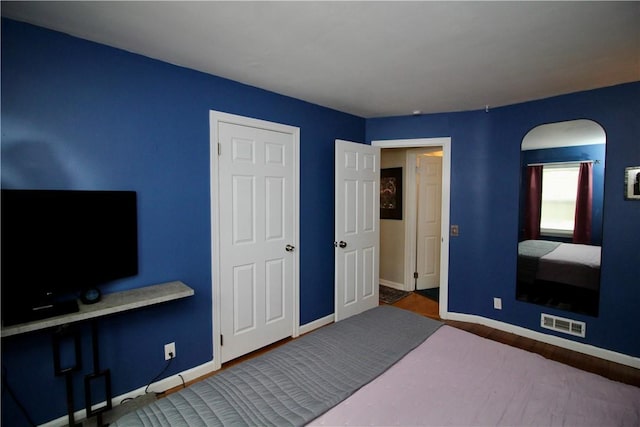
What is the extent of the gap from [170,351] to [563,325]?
352cm

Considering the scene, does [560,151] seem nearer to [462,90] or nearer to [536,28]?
[462,90]

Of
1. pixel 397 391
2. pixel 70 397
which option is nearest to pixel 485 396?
pixel 397 391

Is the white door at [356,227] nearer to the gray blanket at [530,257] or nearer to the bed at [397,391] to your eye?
the gray blanket at [530,257]

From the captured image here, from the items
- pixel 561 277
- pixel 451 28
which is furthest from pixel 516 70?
pixel 561 277

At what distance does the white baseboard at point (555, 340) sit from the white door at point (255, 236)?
207 centimetres

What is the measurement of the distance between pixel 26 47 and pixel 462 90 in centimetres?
313

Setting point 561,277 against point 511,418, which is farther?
point 561,277

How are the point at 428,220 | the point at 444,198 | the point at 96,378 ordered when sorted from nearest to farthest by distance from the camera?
the point at 96,378 < the point at 444,198 < the point at 428,220

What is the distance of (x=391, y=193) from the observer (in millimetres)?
4750

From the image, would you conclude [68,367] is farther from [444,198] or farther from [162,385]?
[444,198]

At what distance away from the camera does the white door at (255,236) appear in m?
2.57

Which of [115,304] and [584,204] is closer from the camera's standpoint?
[115,304]

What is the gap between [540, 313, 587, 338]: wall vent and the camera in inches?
112

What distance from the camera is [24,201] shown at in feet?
5.32
